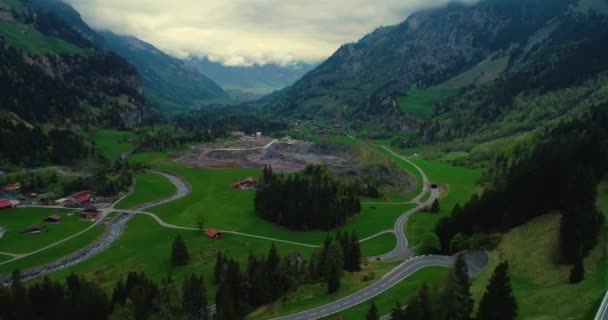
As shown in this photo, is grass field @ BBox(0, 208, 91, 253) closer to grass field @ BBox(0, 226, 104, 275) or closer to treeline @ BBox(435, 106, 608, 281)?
grass field @ BBox(0, 226, 104, 275)

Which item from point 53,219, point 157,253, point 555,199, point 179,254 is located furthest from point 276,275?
point 53,219

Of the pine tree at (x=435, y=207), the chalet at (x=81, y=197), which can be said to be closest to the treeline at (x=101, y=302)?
the chalet at (x=81, y=197)

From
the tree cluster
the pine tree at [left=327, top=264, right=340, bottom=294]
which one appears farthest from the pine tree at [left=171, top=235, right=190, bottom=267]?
the pine tree at [left=327, top=264, right=340, bottom=294]

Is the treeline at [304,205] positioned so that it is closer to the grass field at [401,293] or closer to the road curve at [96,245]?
the road curve at [96,245]

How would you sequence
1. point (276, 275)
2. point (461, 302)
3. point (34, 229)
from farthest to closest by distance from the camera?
point (34, 229) → point (276, 275) → point (461, 302)

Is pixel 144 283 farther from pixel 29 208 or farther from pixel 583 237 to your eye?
pixel 29 208

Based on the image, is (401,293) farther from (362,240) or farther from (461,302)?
(362,240)

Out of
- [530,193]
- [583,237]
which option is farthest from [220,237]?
[583,237]
